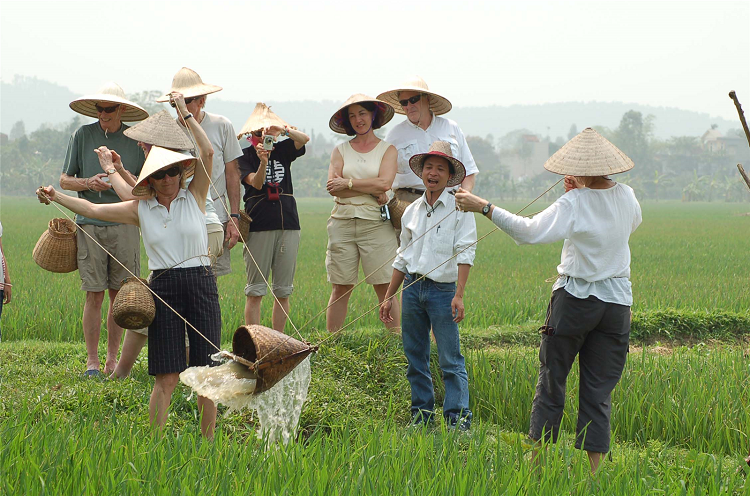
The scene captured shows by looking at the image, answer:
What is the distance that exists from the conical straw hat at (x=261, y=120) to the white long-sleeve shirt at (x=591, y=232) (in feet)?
7.42

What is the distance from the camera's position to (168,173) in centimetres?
363

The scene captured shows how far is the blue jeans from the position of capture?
13.9ft

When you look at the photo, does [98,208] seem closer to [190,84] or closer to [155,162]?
[155,162]

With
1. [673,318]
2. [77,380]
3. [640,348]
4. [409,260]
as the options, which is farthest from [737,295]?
[77,380]

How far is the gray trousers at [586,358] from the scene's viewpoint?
347 centimetres

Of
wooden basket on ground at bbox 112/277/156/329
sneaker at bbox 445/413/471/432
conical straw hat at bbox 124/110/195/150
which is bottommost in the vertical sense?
sneaker at bbox 445/413/471/432

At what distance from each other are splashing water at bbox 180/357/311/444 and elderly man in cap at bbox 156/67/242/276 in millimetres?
1395

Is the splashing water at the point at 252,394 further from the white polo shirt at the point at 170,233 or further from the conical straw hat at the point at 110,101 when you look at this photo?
the conical straw hat at the point at 110,101

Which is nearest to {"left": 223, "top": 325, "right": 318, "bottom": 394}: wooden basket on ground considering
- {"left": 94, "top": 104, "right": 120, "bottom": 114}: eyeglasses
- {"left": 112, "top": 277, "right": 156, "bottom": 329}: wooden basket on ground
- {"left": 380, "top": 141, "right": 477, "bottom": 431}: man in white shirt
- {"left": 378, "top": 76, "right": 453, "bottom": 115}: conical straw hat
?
{"left": 112, "top": 277, "right": 156, "bottom": 329}: wooden basket on ground

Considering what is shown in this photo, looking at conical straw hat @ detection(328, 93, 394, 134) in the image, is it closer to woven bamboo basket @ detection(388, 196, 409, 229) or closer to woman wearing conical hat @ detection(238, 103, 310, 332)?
woman wearing conical hat @ detection(238, 103, 310, 332)

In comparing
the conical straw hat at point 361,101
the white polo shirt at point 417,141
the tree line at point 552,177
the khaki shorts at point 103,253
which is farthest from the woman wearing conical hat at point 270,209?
the tree line at point 552,177

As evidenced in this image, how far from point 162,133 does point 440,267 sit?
5.63ft

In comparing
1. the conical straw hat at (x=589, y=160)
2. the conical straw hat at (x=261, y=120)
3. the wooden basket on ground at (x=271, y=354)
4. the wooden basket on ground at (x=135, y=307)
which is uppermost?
the conical straw hat at (x=261, y=120)

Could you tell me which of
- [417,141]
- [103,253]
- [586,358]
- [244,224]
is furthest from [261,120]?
[586,358]
